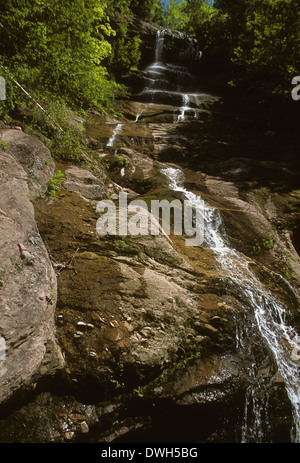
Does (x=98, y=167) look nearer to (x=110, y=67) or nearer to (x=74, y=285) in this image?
(x=74, y=285)

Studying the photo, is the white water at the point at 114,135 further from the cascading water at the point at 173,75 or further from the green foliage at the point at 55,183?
the cascading water at the point at 173,75

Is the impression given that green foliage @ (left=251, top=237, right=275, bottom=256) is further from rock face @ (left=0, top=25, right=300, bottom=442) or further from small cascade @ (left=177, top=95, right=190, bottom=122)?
small cascade @ (left=177, top=95, right=190, bottom=122)

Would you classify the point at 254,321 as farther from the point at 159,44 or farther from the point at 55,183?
the point at 159,44

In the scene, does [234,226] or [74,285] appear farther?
[234,226]

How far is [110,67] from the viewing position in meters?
15.9

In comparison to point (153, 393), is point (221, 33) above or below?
above

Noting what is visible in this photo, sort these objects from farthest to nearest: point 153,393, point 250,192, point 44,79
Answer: point 250,192
point 44,79
point 153,393

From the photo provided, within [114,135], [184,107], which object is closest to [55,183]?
[114,135]

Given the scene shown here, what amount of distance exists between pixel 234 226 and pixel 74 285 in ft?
15.2

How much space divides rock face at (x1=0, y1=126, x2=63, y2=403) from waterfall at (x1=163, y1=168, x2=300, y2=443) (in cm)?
255

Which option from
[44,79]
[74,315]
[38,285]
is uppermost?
[44,79]

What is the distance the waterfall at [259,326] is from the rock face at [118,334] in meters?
0.03

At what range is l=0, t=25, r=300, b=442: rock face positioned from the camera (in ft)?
7.23

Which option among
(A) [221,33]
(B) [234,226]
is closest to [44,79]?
(B) [234,226]
